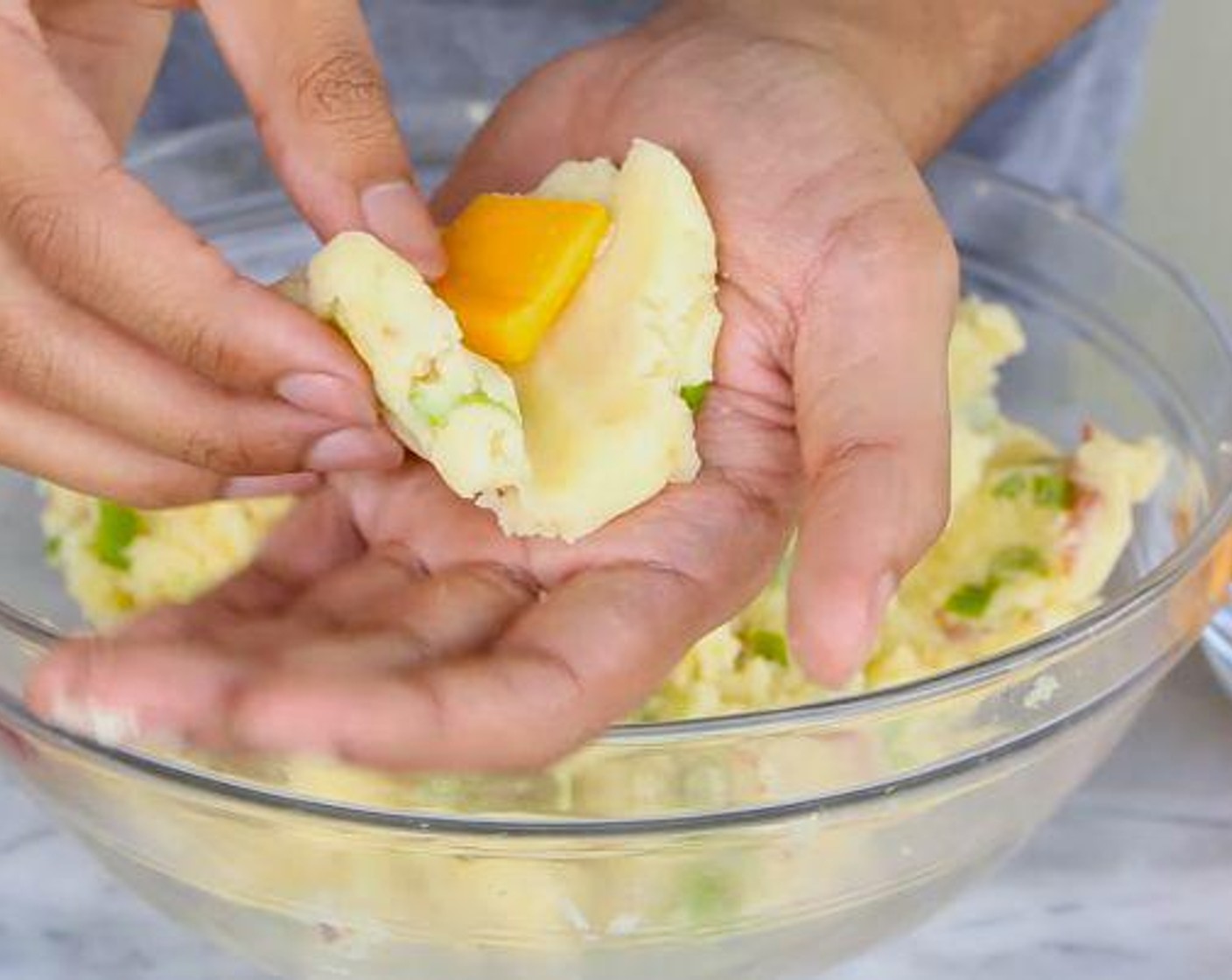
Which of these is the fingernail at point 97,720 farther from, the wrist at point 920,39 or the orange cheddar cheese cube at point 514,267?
the wrist at point 920,39

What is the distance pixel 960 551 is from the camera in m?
1.06

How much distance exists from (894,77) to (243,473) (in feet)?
1.55

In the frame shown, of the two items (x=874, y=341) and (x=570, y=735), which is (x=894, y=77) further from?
(x=570, y=735)

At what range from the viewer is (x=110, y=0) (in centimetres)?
106

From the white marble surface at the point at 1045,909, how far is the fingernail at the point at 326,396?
0.27 m

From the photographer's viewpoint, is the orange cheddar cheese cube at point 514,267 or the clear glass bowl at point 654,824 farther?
the orange cheddar cheese cube at point 514,267

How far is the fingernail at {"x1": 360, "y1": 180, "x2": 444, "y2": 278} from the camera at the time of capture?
0.81 m

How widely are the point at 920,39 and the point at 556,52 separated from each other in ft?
0.98

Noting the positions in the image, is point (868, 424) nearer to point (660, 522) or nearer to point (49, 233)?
point (660, 522)

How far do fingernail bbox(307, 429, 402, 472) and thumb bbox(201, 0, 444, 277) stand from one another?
0.07m

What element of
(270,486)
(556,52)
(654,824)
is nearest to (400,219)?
(270,486)

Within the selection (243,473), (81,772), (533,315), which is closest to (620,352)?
(533,315)

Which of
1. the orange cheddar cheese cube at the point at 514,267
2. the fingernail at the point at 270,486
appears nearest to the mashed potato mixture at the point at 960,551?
the fingernail at the point at 270,486

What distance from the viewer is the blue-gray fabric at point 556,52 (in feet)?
4.56
